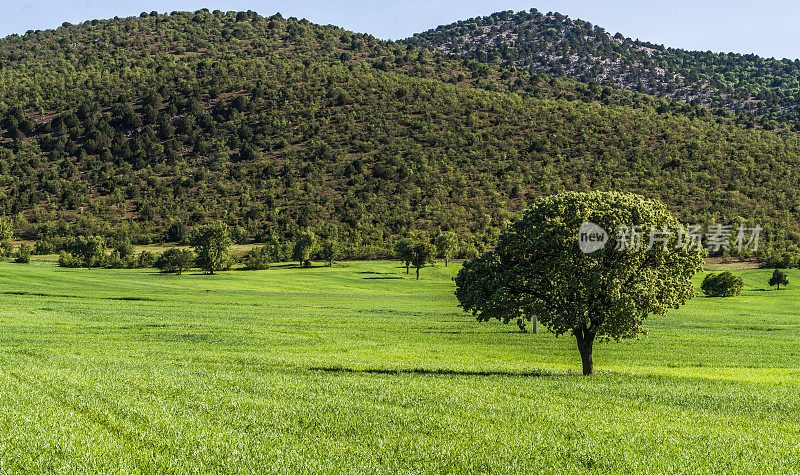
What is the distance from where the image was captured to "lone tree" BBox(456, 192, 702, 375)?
2377 cm

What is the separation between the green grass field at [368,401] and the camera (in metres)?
10.3

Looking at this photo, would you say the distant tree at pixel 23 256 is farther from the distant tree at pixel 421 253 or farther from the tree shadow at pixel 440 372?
the tree shadow at pixel 440 372

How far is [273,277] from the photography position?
98812 mm

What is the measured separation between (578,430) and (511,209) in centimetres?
15424

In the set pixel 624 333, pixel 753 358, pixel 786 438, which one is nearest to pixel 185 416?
pixel 786 438

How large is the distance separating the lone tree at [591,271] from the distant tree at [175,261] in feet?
300


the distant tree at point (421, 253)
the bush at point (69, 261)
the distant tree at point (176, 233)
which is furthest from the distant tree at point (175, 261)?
the distant tree at point (421, 253)

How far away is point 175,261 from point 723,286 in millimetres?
101301

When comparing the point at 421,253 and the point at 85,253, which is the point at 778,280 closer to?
the point at 421,253

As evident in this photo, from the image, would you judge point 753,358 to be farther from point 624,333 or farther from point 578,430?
point 578,430

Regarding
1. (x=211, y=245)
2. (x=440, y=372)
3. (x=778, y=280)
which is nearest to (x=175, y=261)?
(x=211, y=245)

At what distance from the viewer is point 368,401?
51.5 feet

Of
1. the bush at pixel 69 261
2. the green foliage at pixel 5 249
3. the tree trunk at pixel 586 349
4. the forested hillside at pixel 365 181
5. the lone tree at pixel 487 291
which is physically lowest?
the bush at pixel 69 261

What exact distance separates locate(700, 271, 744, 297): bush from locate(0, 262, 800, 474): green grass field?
52.0 m
